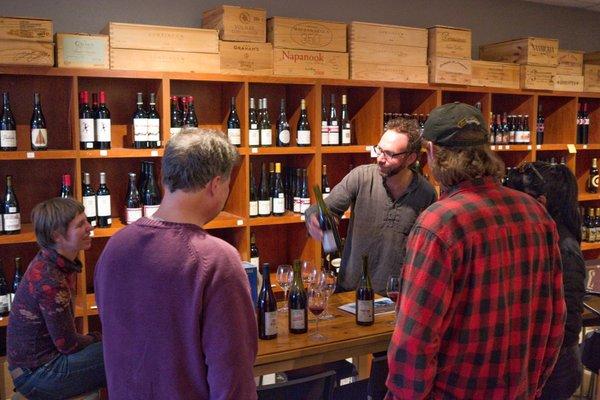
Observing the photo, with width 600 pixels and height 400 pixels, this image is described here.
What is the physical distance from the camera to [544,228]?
1.68 meters

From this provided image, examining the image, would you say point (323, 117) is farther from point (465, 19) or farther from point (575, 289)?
point (575, 289)

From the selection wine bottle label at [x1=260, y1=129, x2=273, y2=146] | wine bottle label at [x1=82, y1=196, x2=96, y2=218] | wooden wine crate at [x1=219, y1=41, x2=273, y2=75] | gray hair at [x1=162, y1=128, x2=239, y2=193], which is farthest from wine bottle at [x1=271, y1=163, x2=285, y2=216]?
gray hair at [x1=162, y1=128, x2=239, y2=193]

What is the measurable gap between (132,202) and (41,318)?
4.42 ft

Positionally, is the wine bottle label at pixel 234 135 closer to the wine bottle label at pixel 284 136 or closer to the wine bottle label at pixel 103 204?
the wine bottle label at pixel 284 136

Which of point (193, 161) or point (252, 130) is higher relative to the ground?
point (252, 130)

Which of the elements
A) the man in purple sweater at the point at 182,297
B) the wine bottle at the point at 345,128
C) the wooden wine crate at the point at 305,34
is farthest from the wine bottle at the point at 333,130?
the man in purple sweater at the point at 182,297

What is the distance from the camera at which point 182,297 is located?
1.35 m

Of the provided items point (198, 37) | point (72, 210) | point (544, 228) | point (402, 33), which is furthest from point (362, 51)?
point (544, 228)

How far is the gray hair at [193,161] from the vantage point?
140 centimetres

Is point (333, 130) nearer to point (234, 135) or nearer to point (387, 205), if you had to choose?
point (234, 135)

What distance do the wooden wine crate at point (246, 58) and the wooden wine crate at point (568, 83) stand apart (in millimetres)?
2552

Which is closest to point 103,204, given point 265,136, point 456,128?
point 265,136

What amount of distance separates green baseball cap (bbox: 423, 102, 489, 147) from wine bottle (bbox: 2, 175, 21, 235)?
99.0 inches

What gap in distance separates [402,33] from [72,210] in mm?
2549
